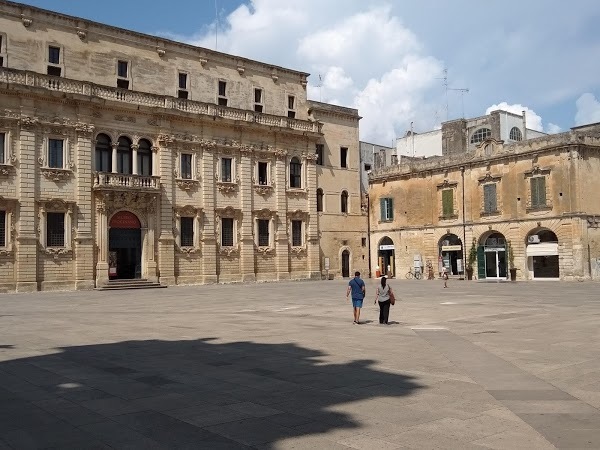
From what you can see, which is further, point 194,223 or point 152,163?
point 194,223

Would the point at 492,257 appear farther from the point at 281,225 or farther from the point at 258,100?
the point at 258,100

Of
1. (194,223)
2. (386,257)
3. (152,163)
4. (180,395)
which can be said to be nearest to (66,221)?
(152,163)

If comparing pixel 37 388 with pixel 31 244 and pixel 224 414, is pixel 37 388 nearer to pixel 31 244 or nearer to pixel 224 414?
pixel 224 414

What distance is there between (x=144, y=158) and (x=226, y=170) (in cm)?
613

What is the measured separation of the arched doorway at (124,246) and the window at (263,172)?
10289 millimetres

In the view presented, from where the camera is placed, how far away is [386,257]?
172ft

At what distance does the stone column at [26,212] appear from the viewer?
34.2 meters

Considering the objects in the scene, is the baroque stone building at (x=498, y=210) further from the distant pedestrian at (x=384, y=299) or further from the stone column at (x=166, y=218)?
the distant pedestrian at (x=384, y=299)

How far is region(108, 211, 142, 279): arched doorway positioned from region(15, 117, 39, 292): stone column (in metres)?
4.74

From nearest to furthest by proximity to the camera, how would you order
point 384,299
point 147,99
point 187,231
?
1. point 384,299
2. point 147,99
3. point 187,231

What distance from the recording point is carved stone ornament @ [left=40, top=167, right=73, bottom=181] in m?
35.4

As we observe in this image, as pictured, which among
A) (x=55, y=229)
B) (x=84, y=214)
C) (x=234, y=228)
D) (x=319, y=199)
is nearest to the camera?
(x=55, y=229)

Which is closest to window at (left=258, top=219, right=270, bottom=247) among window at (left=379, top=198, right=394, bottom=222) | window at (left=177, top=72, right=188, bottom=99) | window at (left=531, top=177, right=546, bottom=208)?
window at (left=177, top=72, right=188, bottom=99)

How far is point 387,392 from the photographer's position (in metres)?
8.48
